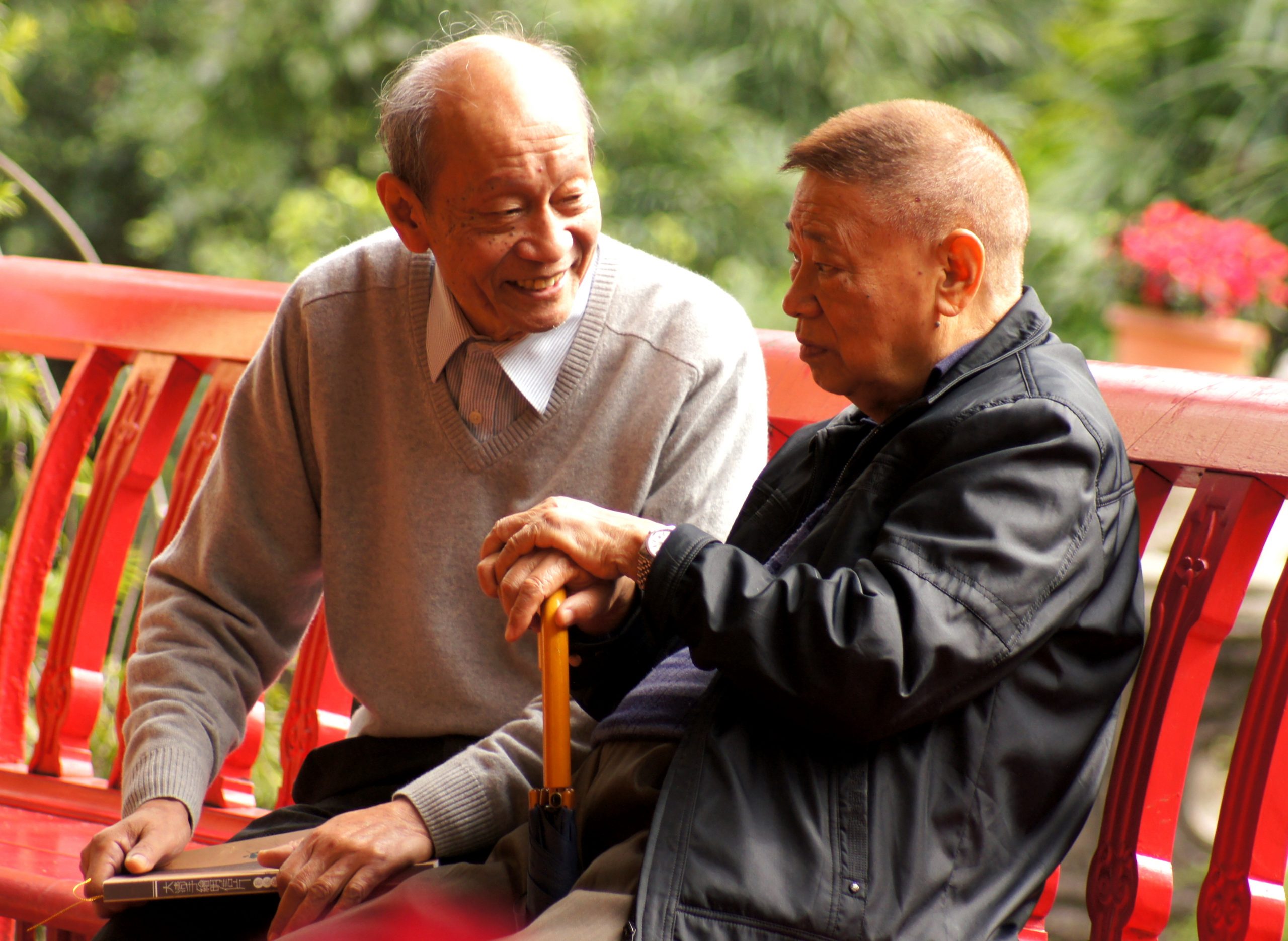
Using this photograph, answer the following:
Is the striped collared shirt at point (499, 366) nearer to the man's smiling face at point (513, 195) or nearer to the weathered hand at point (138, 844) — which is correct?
the man's smiling face at point (513, 195)

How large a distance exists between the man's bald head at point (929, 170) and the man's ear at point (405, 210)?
0.62 metres

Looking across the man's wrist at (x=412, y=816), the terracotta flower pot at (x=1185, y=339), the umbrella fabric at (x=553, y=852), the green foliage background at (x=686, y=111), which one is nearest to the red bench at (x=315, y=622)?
the man's wrist at (x=412, y=816)

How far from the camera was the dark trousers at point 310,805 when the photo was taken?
68.7 inches

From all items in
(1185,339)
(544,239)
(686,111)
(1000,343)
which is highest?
(686,111)

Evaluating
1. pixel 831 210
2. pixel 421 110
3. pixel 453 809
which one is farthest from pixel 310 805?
pixel 831 210

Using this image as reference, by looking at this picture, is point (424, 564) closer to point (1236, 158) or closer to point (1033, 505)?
point (1033, 505)

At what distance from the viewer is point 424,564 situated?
1.99 meters

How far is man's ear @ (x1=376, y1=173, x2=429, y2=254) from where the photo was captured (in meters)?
1.94

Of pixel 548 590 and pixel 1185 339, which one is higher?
pixel 548 590

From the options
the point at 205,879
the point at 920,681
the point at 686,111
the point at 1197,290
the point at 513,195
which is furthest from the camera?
the point at 686,111

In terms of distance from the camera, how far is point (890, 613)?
53.1 inches

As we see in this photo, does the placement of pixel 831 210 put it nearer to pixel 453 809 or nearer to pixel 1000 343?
pixel 1000 343

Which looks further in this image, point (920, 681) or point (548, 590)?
point (548, 590)

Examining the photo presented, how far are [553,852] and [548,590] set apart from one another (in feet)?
0.97
